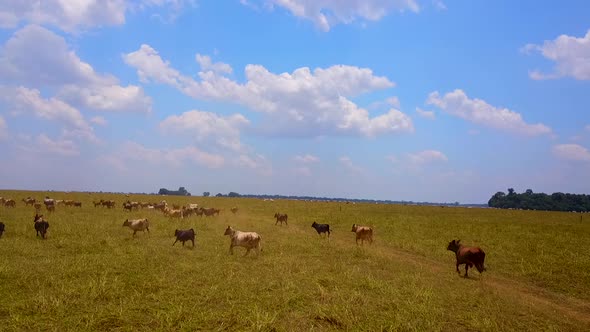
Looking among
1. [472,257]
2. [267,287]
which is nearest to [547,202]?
[472,257]

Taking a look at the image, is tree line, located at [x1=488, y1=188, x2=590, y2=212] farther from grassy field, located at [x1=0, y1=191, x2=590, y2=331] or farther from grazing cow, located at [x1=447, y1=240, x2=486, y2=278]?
grazing cow, located at [x1=447, y1=240, x2=486, y2=278]

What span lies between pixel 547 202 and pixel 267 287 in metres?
131

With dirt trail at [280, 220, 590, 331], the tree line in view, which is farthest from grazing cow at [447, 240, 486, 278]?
the tree line

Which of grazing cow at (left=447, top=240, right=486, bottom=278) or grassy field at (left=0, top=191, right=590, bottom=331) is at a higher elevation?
grazing cow at (left=447, top=240, right=486, bottom=278)

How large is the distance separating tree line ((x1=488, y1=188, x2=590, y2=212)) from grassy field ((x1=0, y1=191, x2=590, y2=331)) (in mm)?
110666

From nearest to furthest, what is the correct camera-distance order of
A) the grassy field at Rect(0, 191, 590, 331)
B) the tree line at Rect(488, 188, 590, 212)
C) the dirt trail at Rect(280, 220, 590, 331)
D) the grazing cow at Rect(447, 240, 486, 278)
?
the grassy field at Rect(0, 191, 590, 331) → the dirt trail at Rect(280, 220, 590, 331) → the grazing cow at Rect(447, 240, 486, 278) → the tree line at Rect(488, 188, 590, 212)

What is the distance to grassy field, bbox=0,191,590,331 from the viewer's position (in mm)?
9148

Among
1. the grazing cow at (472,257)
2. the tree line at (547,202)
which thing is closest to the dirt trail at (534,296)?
the grazing cow at (472,257)

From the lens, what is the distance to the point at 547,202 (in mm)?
116938

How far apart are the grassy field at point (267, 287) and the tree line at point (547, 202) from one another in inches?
4357

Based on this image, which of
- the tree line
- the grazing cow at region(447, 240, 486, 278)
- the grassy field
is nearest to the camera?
the grassy field

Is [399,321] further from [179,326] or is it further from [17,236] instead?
[17,236]

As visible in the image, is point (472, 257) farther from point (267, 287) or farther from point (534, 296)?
point (267, 287)

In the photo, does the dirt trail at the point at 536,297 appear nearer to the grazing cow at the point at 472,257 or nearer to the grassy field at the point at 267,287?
the grassy field at the point at 267,287
